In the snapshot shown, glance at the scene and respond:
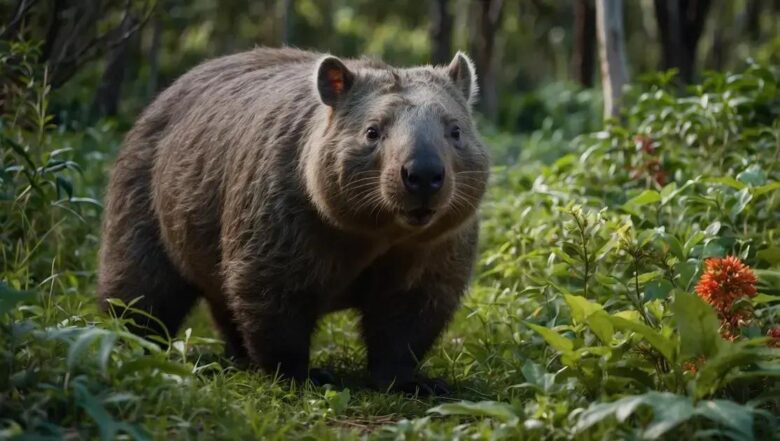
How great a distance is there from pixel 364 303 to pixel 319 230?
0.61m

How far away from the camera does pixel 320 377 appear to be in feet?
21.2

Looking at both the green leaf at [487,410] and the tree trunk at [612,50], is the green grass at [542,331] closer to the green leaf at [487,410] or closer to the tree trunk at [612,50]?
the green leaf at [487,410]

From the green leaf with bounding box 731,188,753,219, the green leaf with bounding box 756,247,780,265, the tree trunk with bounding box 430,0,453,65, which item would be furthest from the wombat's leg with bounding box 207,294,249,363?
the tree trunk with bounding box 430,0,453,65

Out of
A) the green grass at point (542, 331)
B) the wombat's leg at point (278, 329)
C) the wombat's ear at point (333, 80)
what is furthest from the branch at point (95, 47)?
the wombat's leg at point (278, 329)

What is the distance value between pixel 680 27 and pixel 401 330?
992 cm

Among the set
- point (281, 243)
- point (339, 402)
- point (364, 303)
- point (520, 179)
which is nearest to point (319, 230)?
point (281, 243)

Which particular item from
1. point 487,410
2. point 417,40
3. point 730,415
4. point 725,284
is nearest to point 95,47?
point 487,410

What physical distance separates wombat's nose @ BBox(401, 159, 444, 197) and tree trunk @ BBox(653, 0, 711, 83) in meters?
10.2

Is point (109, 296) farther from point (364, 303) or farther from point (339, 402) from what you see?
point (339, 402)

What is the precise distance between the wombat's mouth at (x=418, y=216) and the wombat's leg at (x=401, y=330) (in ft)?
2.69

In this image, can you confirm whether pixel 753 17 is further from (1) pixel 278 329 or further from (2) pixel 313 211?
(1) pixel 278 329

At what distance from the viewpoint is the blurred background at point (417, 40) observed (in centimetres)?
942

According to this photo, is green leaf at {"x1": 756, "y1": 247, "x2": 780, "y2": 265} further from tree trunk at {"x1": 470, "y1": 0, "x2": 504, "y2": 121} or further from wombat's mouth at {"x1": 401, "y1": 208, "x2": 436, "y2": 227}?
tree trunk at {"x1": 470, "y1": 0, "x2": 504, "y2": 121}

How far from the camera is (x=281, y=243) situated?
616cm
